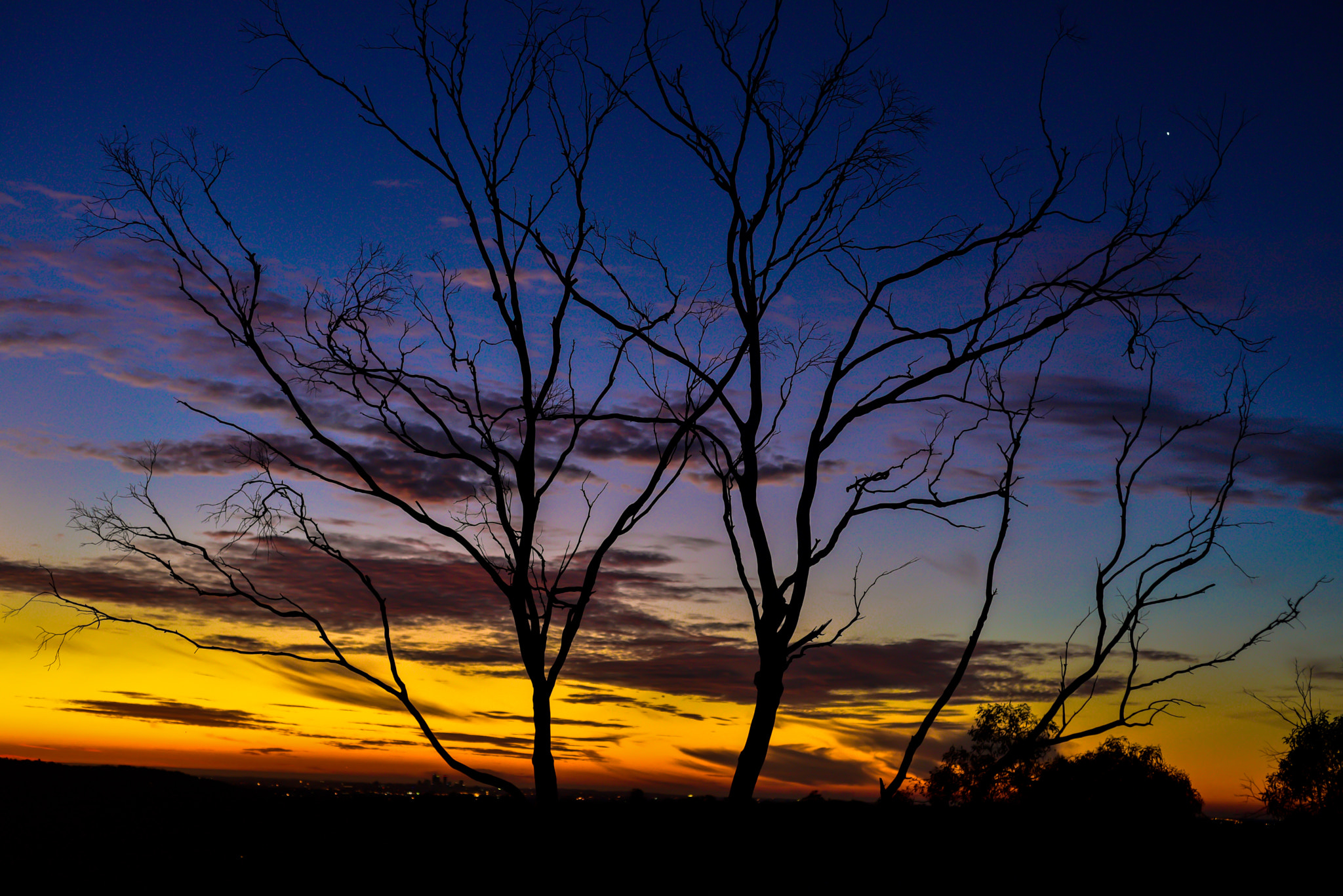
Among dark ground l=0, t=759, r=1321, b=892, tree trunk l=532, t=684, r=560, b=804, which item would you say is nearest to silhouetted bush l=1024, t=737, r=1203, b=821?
dark ground l=0, t=759, r=1321, b=892

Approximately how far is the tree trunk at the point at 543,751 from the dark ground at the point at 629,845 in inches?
9.4

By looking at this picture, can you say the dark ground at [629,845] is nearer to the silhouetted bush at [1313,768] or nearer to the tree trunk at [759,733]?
the tree trunk at [759,733]

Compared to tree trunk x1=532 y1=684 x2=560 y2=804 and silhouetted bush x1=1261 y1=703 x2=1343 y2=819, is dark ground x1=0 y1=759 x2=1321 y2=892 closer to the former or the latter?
tree trunk x1=532 y1=684 x2=560 y2=804

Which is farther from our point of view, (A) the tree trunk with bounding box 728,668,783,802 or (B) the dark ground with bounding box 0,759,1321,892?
(A) the tree trunk with bounding box 728,668,783,802

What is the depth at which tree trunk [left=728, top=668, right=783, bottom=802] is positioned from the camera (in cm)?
659

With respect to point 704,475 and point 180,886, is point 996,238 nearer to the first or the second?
point 704,475

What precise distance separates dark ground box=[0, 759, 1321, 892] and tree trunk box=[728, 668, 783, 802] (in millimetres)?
175

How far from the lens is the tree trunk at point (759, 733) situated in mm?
6590

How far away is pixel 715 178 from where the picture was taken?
24.1ft

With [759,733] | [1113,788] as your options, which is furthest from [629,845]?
[1113,788]

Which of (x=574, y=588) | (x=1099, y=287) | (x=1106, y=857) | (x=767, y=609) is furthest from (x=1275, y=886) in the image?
(x=574, y=588)

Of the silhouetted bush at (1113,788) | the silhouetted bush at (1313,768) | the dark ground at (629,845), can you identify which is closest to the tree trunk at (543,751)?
the dark ground at (629,845)

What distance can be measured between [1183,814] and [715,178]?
7.13 m

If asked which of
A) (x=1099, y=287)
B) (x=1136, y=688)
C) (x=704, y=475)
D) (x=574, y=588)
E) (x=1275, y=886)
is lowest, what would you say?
(x=1275, y=886)
